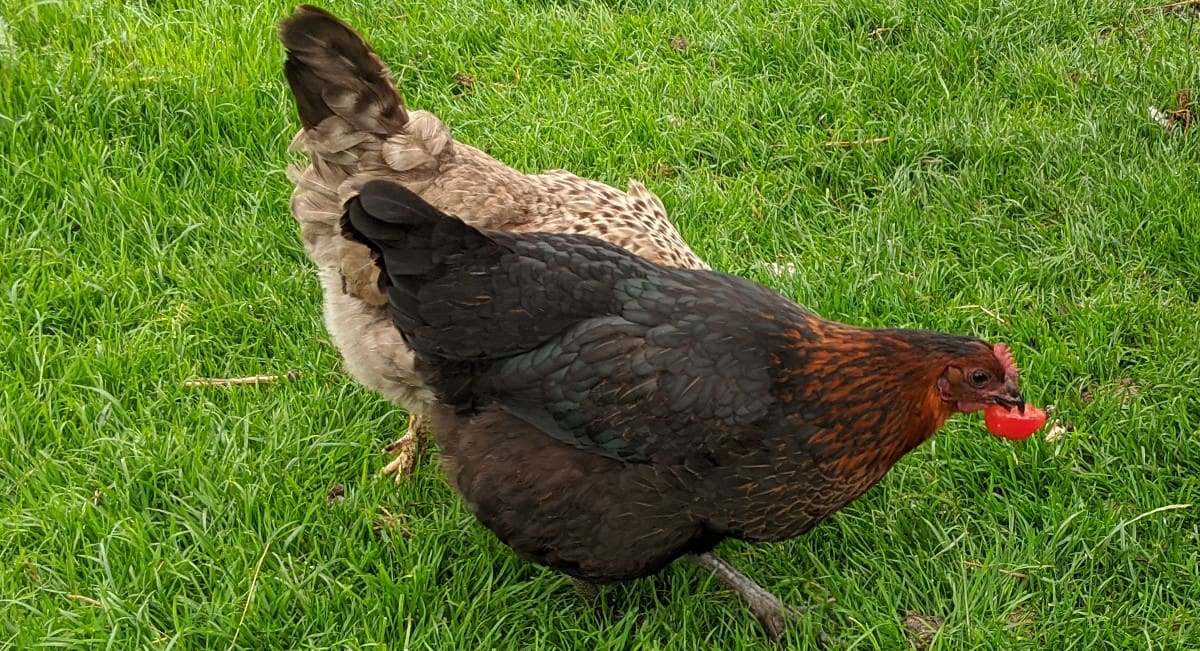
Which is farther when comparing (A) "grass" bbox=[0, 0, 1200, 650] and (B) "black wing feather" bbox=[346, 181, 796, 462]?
(A) "grass" bbox=[0, 0, 1200, 650]

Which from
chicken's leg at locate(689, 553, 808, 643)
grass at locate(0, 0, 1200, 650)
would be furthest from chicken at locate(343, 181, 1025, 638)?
grass at locate(0, 0, 1200, 650)

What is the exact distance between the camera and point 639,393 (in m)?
2.81

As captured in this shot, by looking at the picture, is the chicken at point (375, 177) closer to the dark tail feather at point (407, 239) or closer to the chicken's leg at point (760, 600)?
the dark tail feather at point (407, 239)

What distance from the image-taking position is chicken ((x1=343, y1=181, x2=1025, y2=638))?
2801mm

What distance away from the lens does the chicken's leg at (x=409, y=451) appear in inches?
138

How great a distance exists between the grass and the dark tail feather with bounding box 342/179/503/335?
0.79m

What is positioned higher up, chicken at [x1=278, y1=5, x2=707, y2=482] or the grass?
chicken at [x1=278, y1=5, x2=707, y2=482]

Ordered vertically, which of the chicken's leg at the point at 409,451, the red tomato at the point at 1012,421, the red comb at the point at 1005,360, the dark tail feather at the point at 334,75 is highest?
the dark tail feather at the point at 334,75

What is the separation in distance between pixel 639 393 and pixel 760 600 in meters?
0.80

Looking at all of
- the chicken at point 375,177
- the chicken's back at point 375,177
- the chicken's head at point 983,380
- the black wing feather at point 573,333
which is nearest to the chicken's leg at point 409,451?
the chicken at point 375,177

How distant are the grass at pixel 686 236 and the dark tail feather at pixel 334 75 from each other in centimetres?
88

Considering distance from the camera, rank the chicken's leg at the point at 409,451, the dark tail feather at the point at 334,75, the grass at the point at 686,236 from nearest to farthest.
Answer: the grass at the point at 686,236, the dark tail feather at the point at 334,75, the chicken's leg at the point at 409,451

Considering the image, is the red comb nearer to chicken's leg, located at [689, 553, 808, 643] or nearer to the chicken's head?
the chicken's head

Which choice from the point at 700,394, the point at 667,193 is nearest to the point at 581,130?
the point at 667,193
